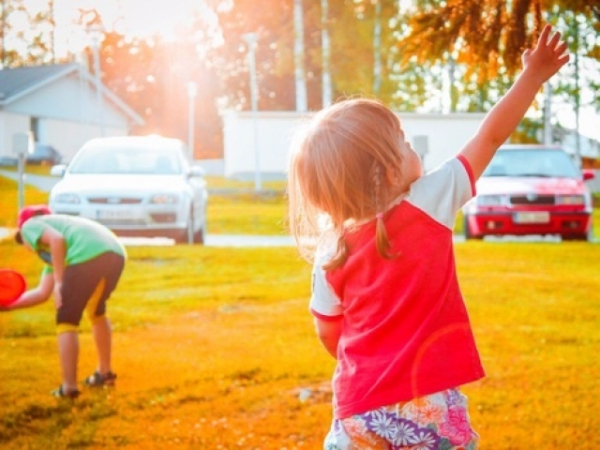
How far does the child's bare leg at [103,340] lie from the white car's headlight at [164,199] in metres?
6.10

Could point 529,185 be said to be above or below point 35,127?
below

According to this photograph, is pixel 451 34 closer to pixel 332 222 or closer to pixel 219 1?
pixel 332 222

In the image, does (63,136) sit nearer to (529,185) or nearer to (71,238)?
(529,185)

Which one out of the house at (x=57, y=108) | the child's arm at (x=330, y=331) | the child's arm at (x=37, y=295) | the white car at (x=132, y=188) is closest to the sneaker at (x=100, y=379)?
the child's arm at (x=37, y=295)

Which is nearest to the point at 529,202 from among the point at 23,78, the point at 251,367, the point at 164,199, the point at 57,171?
the point at 164,199

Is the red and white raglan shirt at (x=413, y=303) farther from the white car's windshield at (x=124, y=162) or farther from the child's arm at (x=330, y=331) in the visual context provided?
the white car's windshield at (x=124, y=162)

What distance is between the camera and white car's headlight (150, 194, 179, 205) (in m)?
10.8

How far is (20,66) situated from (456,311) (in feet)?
38.0

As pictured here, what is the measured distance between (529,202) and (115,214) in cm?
491

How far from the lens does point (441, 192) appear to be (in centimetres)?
188

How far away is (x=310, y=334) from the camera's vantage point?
6039mm

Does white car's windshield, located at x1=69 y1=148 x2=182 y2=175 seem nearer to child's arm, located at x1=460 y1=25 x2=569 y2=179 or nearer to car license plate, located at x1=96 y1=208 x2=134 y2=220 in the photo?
car license plate, located at x1=96 y1=208 x2=134 y2=220

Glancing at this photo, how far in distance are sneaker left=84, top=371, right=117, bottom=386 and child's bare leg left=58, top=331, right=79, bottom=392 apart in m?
0.25

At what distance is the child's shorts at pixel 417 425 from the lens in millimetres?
1875
